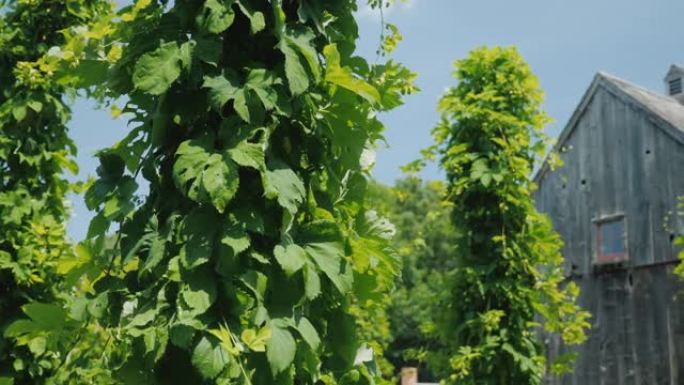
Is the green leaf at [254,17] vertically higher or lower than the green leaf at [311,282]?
higher

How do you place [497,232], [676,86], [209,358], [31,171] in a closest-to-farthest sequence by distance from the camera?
[209,358], [31,171], [497,232], [676,86]

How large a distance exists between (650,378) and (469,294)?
5.91 meters

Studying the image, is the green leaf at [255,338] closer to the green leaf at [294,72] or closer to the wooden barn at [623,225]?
the green leaf at [294,72]

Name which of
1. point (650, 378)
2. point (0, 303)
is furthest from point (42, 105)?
point (650, 378)

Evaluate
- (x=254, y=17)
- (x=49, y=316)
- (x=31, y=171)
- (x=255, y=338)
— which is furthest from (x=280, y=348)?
(x=31, y=171)

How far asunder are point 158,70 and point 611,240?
11.5 m

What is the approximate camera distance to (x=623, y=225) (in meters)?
12.2

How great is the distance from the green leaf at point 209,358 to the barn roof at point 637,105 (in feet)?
36.9

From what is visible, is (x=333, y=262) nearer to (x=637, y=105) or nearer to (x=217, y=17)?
(x=217, y=17)

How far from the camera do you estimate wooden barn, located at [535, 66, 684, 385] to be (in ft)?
36.8

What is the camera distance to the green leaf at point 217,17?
240cm

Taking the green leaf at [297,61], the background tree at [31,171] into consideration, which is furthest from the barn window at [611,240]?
the green leaf at [297,61]

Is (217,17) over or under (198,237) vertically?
over

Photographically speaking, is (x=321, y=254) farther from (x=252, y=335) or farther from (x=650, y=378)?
(x=650, y=378)
